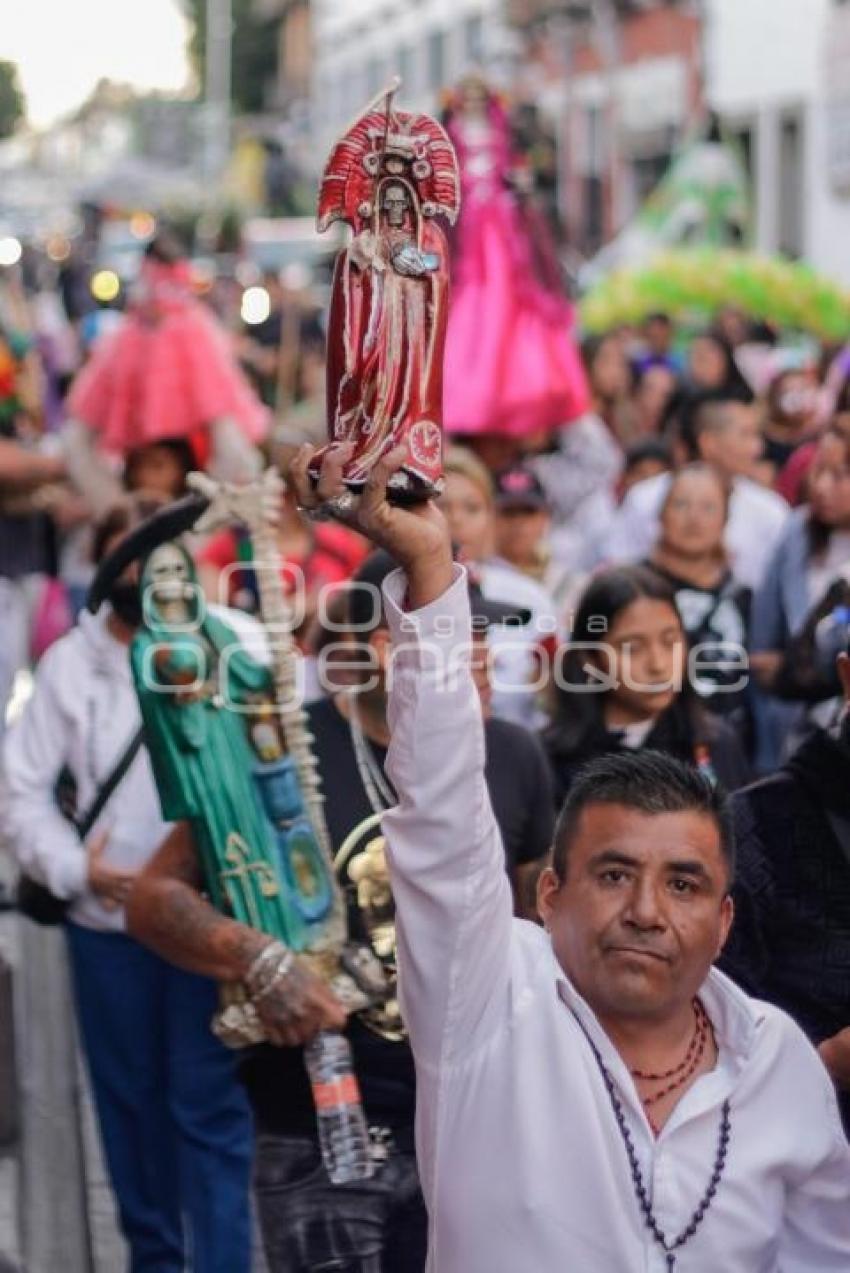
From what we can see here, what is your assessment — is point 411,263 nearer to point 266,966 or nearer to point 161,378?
point 266,966

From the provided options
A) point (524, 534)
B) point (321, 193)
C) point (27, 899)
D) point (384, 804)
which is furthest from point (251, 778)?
point (524, 534)

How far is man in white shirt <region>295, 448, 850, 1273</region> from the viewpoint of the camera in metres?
3.06

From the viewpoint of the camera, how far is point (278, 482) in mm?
5312

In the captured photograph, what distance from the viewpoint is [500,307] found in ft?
37.5

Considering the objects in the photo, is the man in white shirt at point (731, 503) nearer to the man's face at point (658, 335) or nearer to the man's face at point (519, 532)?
the man's face at point (519, 532)

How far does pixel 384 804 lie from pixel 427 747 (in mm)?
1765

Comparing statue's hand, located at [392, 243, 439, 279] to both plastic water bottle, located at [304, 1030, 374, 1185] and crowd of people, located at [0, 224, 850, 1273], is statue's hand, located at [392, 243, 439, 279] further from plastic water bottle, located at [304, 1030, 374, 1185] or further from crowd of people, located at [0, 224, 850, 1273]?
plastic water bottle, located at [304, 1030, 374, 1185]

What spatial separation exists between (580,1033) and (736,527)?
20.4 ft

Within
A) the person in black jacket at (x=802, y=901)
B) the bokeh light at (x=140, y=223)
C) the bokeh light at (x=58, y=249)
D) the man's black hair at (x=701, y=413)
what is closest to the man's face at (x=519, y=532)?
the man's black hair at (x=701, y=413)

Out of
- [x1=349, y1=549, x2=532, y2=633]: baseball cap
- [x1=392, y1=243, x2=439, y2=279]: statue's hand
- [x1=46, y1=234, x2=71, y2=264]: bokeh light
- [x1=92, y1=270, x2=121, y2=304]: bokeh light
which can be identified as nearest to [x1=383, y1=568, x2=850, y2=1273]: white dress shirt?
[x1=392, y1=243, x2=439, y2=279]: statue's hand

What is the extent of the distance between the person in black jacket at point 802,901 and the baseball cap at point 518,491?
4.95 metres

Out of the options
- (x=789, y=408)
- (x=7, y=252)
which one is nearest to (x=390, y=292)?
(x=789, y=408)

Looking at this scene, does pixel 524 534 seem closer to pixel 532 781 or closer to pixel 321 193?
pixel 532 781

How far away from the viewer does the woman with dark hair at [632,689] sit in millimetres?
6082
